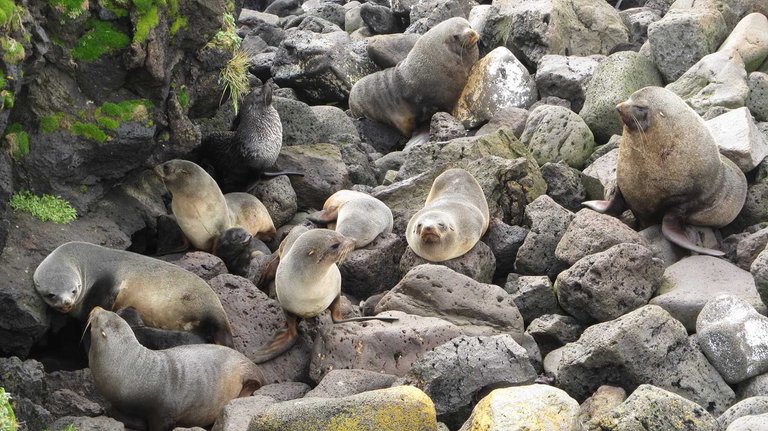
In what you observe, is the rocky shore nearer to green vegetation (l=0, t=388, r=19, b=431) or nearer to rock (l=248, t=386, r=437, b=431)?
rock (l=248, t=386, r=437, b=431)

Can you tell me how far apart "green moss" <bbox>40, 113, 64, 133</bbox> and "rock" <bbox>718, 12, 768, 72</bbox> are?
7.41 m

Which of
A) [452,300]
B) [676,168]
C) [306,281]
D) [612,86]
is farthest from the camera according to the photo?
[612,86]

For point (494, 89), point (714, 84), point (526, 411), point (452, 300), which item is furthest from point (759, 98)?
point (526, 411)

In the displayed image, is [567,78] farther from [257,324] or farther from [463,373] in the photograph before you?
[463,373]

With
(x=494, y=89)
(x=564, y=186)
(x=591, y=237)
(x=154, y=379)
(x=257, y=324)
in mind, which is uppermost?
(x=154, y=379)

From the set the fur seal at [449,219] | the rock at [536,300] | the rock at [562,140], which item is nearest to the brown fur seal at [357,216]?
the fur seal at [449,219]

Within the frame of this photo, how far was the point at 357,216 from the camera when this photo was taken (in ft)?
33.4

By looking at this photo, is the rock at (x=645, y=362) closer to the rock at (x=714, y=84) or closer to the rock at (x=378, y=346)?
the rock at (x=378, y=346)

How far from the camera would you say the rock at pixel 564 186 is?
1102cm

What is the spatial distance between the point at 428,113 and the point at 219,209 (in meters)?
4.55

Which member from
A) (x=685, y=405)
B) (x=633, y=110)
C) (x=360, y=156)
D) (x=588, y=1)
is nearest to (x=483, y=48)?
(x=588, y=1)

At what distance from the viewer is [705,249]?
9.51 metres

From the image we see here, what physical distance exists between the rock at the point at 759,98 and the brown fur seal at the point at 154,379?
662cm

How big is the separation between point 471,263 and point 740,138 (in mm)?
2902
